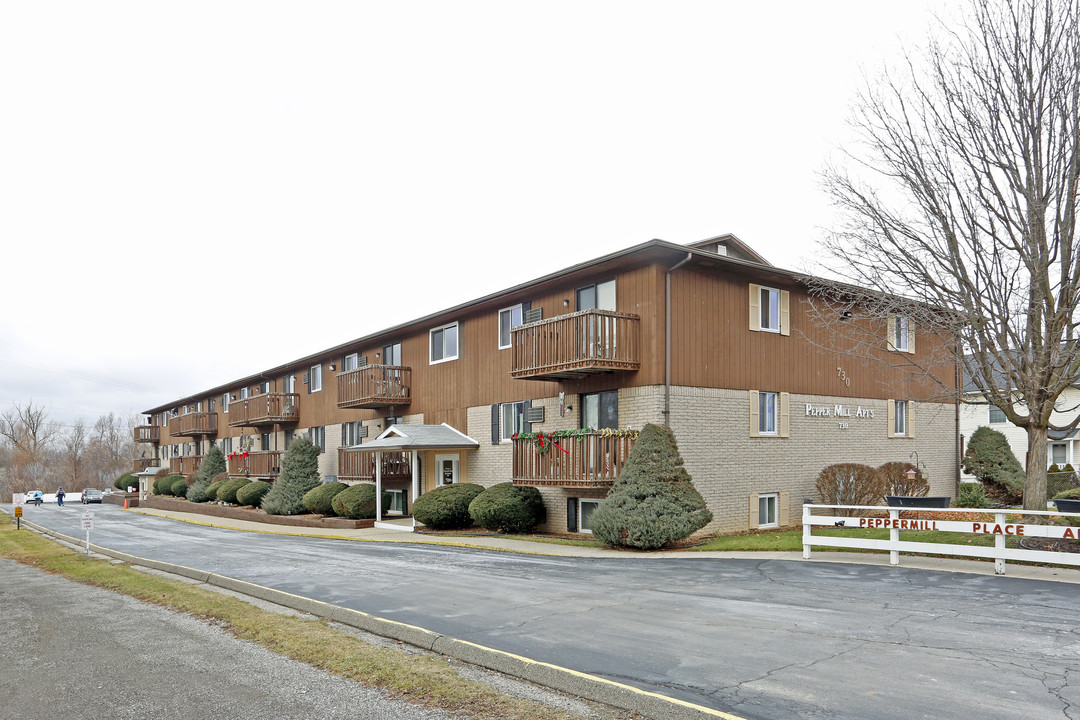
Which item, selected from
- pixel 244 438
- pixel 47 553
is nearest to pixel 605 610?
pixel 47 553

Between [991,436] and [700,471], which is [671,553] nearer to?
[700,471]

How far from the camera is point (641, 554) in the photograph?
17.1 metres

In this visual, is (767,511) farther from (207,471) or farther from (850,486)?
(207,471)

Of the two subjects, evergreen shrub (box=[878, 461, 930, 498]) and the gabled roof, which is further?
the gabled roof

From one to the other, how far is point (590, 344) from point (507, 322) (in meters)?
5.81

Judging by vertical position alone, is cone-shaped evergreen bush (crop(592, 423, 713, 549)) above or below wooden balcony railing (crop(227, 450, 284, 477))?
above

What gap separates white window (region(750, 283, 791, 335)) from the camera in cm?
2191

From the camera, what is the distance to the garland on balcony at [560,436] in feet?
64.1

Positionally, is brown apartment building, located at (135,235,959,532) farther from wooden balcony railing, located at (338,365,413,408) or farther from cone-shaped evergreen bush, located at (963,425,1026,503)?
cone-shaped evergreen bush, located at (963,425,1026,503)

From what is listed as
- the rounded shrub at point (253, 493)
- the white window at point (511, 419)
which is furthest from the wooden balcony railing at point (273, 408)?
the white window at point (511, 419)

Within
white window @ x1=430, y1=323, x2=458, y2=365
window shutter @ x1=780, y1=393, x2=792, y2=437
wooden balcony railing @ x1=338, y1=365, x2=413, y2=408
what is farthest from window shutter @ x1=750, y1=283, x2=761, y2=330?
wooden balcony railing @ x1=338, y1=365, x2=413, y2=408

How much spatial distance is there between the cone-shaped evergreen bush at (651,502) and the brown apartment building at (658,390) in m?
1.04

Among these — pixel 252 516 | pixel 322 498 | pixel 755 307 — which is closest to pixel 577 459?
pixel 755 307

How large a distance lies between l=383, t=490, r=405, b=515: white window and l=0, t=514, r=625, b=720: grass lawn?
1684 centimetres
